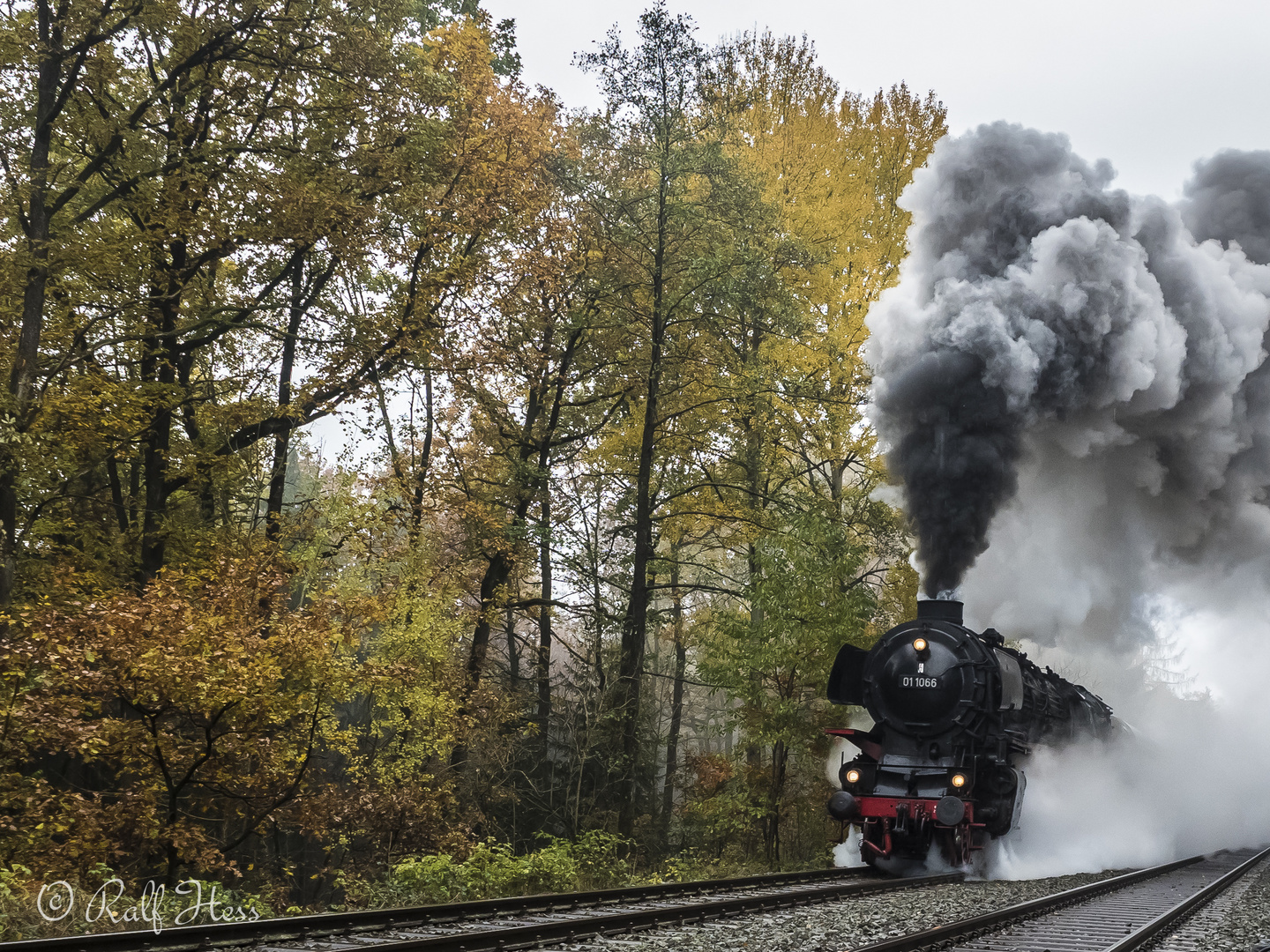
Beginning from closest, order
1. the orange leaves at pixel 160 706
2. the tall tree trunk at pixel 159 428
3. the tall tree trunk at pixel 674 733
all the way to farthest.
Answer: the orange leaves at pixel 160 706 → the tall tree trunk at pixel 159 428 → the tall tree trunk at pixel 674 733

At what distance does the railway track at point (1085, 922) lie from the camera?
25.4 ft

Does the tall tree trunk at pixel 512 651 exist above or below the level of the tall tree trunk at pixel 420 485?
below

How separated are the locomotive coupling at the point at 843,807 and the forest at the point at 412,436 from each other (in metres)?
3.40

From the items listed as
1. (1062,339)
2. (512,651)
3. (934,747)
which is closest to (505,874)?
(934,747)

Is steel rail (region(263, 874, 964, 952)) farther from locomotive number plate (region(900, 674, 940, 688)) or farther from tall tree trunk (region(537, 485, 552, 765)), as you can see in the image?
tall tree trunk (region(537, 485, 552, 765))

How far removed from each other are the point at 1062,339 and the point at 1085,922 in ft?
30.8

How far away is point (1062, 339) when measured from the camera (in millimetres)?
16250

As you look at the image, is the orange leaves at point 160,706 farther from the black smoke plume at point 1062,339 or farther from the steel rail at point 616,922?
the black smoke plume at point 1062,339

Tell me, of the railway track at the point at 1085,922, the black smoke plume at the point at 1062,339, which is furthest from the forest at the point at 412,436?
the railway track at the point at 1085,922

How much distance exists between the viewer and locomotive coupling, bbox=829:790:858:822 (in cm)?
1291

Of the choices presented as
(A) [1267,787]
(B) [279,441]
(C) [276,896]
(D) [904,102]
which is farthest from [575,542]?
(A) [1267,787]

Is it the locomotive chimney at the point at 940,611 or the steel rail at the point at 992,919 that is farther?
the locomotive chimney at the point at 940,611

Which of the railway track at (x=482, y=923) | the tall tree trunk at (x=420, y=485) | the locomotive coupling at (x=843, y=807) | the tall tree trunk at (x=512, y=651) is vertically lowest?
the railway track at (x=482, y=923)

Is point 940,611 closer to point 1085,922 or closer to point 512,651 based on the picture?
point 1085,922
